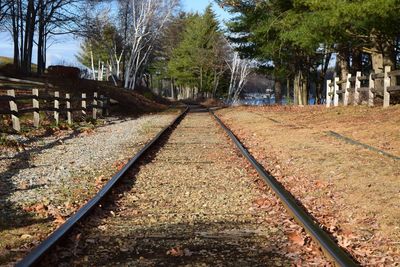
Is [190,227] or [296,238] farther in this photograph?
[190,227]

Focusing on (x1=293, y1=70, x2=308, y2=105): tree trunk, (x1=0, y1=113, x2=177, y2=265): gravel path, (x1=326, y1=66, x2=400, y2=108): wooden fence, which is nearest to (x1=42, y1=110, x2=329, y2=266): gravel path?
(x1=0, y1=113, x2=177, y2=265): gravel path

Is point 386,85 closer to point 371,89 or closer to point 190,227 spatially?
point 371,89

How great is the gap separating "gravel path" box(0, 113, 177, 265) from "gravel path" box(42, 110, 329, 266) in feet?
1.58

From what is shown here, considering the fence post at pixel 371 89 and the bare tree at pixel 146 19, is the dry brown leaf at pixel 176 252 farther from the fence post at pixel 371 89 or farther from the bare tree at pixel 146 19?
the bare tree at pixel 146 19

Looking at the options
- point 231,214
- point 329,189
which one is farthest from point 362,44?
point 231,214

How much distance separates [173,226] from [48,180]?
329 centimetres

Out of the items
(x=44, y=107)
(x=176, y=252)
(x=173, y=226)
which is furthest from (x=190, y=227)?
(x=44, y=107)

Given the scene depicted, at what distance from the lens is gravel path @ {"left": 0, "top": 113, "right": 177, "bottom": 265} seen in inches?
212

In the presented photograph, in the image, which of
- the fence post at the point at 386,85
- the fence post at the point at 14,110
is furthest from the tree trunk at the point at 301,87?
the fence post at the point at 14,110

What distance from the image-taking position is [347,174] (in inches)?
320

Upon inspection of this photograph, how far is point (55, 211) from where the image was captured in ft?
19.9

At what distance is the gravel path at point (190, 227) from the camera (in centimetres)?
451

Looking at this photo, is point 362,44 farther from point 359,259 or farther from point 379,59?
point 359,259

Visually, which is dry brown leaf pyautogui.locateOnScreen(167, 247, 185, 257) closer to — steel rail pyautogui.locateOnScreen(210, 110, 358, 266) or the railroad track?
the railroad track
